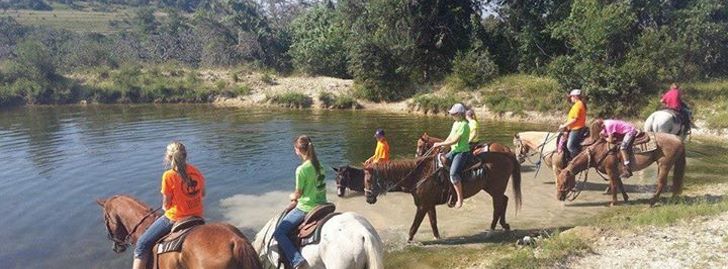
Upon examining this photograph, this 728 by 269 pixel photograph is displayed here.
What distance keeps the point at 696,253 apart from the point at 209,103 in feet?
108

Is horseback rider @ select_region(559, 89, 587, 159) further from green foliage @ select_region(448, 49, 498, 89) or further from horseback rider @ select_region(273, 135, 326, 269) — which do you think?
green foliage @ select_region(448, 49, 498, 89)

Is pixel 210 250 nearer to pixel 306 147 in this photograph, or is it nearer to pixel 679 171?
pixel 306 147

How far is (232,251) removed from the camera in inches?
228

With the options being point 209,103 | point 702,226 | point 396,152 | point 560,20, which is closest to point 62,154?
point 396,152

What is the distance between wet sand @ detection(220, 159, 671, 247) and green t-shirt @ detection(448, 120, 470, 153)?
5.83ft

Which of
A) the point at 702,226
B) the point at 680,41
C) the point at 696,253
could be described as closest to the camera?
the point at 696,253

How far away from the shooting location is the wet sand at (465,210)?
10938mm

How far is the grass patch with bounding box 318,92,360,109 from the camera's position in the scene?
3247cm

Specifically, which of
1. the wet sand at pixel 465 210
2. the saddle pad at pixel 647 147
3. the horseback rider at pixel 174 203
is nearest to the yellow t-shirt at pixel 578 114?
the saddle pad at pixel 647 147

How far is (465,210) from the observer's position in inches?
476

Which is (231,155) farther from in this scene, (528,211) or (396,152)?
(528,211)

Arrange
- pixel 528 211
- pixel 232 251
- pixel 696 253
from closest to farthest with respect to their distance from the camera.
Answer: pixel 232 251
pixel 696 253
pixel 528 211

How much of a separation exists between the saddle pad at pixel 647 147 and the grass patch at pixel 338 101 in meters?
21.3

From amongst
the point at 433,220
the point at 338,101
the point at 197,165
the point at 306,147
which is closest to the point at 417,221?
the point at 433,220
